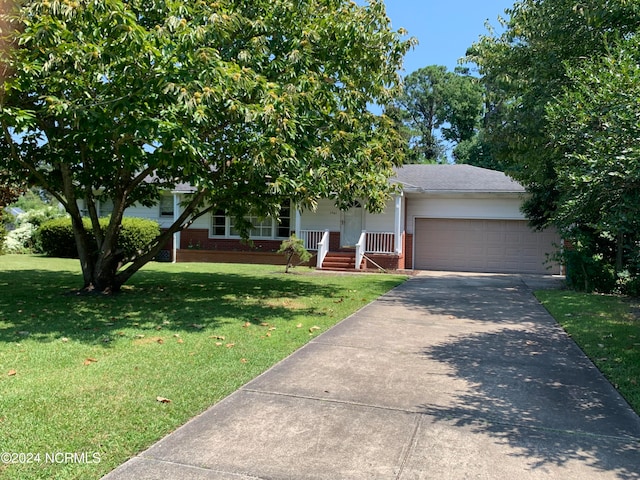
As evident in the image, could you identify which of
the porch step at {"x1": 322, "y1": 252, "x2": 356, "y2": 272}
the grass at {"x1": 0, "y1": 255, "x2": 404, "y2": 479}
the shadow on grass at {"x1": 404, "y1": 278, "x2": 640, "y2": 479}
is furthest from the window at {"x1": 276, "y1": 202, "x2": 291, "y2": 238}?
the shadow on grass at {"x1": 404, "y1": 278, "x2": 640, "y2": 479}

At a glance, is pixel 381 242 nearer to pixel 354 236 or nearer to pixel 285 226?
pixel 354 236

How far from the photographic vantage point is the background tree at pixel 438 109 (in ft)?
145

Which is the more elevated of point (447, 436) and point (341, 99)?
point (341, 99)

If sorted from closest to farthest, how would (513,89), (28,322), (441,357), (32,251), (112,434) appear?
(112,434) < (441,357) < (28,322) < (513,89) < (32,251)

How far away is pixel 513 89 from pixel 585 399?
908 cm

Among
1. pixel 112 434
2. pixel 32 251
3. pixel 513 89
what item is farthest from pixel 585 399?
pixel 32 251

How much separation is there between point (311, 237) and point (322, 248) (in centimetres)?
140

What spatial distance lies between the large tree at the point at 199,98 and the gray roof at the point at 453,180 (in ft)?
27.0

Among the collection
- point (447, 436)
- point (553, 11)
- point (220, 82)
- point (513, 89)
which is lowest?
point (447, 436)

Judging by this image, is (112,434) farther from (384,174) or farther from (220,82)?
(384,174)

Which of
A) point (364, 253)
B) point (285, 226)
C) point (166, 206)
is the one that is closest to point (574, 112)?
point (364, 253)

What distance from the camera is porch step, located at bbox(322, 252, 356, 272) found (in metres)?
18.5

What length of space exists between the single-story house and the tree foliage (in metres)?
3.06

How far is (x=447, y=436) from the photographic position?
3.75m
